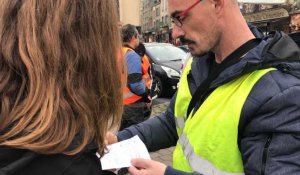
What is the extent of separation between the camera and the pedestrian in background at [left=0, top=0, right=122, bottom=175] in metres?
1.03

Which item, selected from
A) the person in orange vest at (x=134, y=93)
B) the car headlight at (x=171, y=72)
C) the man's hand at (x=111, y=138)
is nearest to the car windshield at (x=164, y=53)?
the car headlight at (x=171, y=72)

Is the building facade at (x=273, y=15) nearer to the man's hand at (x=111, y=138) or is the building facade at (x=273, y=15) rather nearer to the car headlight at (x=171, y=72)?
the car headlight at (x=171, y=72)

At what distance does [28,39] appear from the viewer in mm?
1085

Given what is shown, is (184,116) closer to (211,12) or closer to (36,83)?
(211,12)

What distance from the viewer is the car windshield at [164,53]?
34.7ft

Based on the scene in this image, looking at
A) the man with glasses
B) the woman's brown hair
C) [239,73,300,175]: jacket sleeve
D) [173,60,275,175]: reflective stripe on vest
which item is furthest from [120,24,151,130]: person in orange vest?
the woman's brown hair

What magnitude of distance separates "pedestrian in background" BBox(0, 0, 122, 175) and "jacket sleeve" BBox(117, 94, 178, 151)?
94 centimetres

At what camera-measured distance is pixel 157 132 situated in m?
2.16

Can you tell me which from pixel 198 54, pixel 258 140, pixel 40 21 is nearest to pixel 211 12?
pixel 198 54

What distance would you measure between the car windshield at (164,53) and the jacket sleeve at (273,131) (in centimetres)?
894

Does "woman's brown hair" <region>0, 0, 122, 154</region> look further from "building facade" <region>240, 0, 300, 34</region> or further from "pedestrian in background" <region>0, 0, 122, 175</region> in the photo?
"building facade" <region>240, 0, 300, 34</region>

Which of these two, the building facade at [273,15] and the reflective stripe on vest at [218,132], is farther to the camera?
the building facade at [273,15]

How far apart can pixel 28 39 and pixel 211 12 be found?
3.32 feet

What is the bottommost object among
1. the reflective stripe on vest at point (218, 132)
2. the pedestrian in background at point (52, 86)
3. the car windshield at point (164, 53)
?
the car windshield at point (164, 53)
